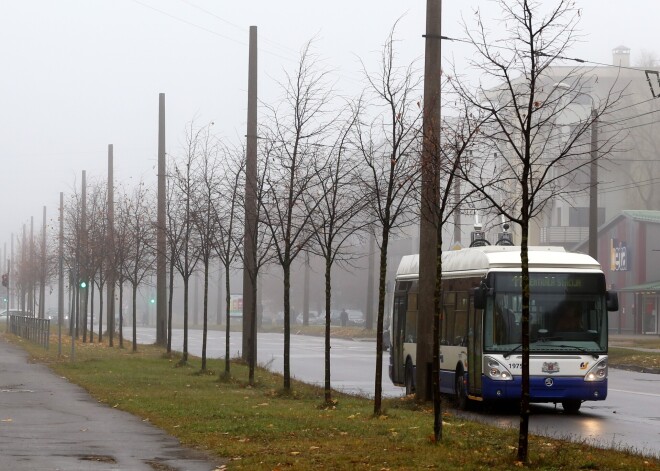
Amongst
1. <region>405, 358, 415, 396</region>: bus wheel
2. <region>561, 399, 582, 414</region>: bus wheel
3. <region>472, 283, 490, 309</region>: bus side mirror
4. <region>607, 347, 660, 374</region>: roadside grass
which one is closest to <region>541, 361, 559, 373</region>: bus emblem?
<region>561, 399, 582, 414</region>: bus wheel

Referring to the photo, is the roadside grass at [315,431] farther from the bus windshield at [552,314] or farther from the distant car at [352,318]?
the distant car at [352,318]

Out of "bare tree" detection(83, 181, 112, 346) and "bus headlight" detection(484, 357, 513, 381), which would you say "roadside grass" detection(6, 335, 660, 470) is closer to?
"bus headlight" detection(484, 357, 513, 381)

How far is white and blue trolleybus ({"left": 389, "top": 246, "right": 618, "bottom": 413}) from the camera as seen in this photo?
2189cm

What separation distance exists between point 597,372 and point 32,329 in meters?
39.9

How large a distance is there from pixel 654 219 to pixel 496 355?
2034 inches

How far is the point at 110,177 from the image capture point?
202ft

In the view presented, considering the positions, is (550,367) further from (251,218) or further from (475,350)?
(251,218)

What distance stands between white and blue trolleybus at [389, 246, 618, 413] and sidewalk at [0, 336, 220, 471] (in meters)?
6.19

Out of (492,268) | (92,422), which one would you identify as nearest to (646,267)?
(492,268)

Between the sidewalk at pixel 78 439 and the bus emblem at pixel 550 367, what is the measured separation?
6.90 meters

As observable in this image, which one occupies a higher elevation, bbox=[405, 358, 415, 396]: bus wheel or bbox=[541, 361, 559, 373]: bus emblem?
bbox=[541, 361, 559, 373]: bus emblem

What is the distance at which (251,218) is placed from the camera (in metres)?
26.5

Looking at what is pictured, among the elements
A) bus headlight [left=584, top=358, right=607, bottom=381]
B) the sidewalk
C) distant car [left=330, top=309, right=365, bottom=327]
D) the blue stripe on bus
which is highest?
bus headlight [left=584, top=358, right=607, bottom=381]

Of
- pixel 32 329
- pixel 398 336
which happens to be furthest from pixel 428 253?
pixel 32 329
